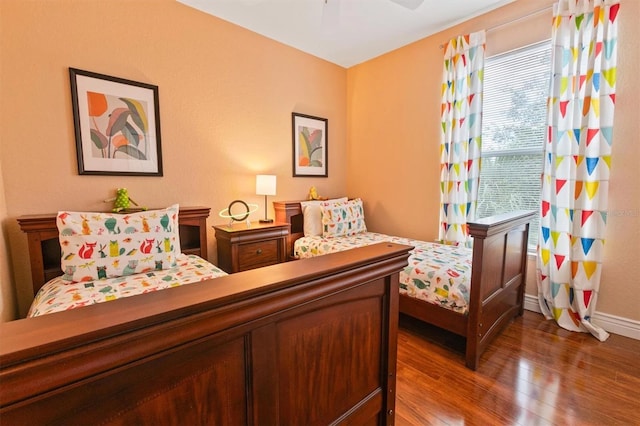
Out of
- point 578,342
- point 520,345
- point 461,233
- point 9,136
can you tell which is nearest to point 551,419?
point 520,345

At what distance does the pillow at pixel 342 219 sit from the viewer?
129 inches

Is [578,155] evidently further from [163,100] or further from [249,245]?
[163,100]

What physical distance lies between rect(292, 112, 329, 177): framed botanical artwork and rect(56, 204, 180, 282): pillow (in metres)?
1.84

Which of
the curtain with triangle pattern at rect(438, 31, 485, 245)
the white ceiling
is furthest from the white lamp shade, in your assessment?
the curtain with triangle pattern at rect(438, 31, 485, 245)

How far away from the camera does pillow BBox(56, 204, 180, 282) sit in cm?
177

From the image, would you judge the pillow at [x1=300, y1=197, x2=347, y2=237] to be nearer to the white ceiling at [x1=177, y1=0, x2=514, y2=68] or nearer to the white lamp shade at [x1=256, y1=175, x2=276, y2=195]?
the white lamp shade at [x1=256, y1=175, x2=276, y2=195]

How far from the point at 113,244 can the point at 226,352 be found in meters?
1.61

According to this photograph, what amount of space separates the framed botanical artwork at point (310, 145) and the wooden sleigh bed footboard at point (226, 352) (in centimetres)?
259

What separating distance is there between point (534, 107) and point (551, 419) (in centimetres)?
244

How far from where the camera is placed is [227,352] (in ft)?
2.33

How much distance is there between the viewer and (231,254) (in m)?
2.59

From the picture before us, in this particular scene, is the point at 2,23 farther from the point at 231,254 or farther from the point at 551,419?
the point at 551,419

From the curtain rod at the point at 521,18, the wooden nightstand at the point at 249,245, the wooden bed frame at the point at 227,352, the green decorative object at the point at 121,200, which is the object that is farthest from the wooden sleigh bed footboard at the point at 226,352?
the curtain rod at the point at 521,18

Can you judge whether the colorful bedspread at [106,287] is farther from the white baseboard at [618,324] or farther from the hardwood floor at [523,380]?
the white baseboard at [618,324]
